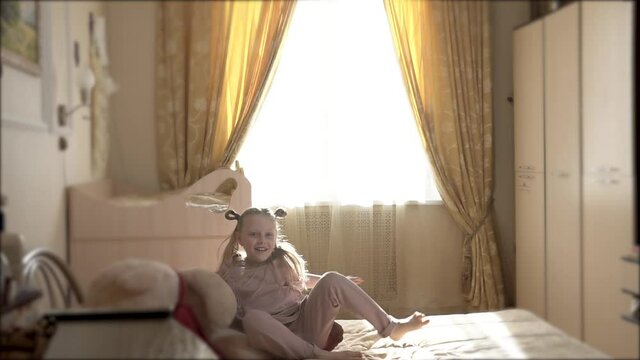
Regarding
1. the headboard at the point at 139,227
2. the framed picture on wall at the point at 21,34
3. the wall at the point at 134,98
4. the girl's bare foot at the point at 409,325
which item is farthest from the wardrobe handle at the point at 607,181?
the framed picture on wall at the point at 21,34

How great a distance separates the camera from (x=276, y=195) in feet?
6.25

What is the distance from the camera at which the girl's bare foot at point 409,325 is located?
1.55 meters

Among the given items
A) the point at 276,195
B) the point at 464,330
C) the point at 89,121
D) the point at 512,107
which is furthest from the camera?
the point at 276,195

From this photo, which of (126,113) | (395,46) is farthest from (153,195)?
(395,46)

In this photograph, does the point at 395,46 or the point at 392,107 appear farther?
the point at 392,107

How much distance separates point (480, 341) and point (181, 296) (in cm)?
70

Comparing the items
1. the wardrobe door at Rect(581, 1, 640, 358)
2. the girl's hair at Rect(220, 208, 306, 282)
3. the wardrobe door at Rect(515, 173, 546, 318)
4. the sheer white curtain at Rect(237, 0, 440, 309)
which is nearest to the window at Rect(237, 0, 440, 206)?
the sheer white curtain at Rect(237, 0, 440, 309)

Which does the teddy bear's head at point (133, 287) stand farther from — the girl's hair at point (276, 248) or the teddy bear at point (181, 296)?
the girl's hair at point (276, 248)

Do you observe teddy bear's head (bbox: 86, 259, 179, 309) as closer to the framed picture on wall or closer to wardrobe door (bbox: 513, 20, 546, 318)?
the framed picture on wall

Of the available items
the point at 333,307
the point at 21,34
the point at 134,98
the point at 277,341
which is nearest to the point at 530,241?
the point at 333,307

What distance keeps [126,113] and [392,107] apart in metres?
0.97

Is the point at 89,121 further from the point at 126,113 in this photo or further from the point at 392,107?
the point at 392,107

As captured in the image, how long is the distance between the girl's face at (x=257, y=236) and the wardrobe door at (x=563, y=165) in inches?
26.8

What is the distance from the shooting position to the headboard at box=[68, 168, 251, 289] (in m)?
1.26
